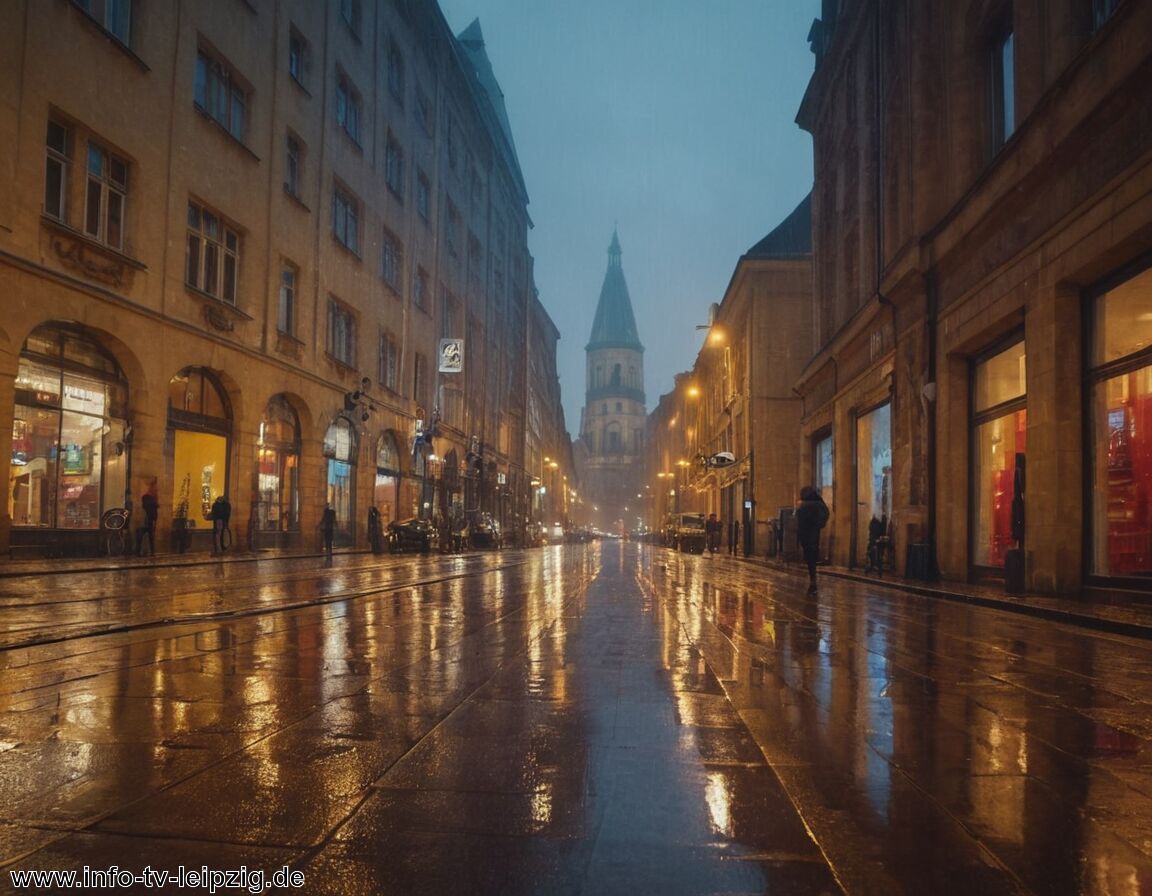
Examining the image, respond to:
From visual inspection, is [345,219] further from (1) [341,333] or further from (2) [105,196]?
(2) [105,196]

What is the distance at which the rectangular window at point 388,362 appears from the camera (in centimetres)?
3659

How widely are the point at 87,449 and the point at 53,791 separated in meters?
18.3

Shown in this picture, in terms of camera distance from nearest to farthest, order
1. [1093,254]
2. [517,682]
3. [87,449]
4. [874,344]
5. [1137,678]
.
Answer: [517,682] < [1137,678] < [1093,254] < [87,449] < [874,344]

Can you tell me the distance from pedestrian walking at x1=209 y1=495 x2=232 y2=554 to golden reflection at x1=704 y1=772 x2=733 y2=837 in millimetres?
21352

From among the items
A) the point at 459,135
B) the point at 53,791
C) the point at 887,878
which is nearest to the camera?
the point at 887,878

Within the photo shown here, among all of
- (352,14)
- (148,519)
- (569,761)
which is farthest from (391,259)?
(569,761)

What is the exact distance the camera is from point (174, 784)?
127 inches

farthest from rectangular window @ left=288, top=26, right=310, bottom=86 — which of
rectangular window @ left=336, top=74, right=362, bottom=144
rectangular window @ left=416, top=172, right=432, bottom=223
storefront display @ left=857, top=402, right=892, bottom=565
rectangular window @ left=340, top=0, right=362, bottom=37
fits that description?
storefront display @ left=857, top=402, right=892, bottom=565

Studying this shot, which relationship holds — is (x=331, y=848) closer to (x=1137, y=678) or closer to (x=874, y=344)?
(x=1137, y=678)

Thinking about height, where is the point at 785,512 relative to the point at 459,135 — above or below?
below

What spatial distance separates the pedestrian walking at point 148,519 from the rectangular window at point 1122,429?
18.1 metres

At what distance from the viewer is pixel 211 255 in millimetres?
23938

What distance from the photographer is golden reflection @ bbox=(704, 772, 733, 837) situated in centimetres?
293

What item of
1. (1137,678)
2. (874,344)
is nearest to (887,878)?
(1137,678)
